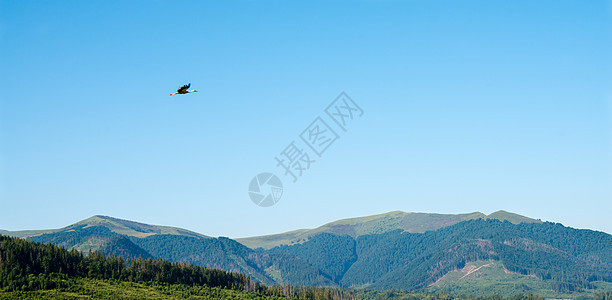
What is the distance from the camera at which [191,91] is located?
133m
